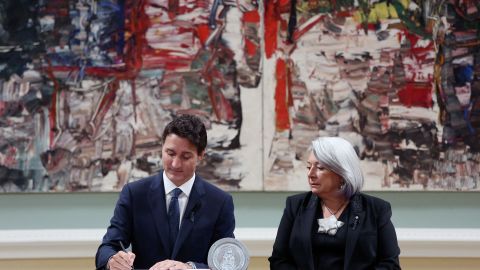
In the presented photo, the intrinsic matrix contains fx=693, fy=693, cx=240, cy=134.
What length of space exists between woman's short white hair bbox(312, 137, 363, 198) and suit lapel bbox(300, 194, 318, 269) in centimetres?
21

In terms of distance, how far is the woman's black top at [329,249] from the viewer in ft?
11.3

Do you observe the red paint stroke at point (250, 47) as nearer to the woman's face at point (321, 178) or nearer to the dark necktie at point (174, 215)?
the woman's face at point (321, 178)

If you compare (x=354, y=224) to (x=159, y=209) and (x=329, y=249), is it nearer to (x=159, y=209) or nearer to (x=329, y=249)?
(x=329, y=249)

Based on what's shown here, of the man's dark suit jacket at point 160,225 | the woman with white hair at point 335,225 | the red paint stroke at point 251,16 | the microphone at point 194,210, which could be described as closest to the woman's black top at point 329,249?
the woman with white hair at point 335,225

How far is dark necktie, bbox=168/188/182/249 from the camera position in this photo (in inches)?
131

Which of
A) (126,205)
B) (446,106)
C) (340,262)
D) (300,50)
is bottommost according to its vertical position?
(340,262)

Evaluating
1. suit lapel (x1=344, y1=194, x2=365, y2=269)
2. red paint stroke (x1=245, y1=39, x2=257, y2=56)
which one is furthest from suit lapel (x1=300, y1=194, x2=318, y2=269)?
red paint stroke (x1=245, y1=39, x2=257, y2=56)

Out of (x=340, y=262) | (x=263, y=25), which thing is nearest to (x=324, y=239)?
(x=340, y=262)

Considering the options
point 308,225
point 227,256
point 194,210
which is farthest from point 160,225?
point 308,225

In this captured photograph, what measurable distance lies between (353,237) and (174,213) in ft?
Answer: 2.92

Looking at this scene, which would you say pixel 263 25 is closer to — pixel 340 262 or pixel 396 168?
pixel 396 168

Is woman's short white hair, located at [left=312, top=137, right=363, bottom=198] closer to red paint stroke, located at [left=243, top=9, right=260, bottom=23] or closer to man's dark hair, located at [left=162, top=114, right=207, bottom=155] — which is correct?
man's dark hair, located at [left=162, top=114, right=207, bottom=155]

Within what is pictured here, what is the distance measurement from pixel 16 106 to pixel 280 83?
6.65 ft

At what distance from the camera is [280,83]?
17.5ft
